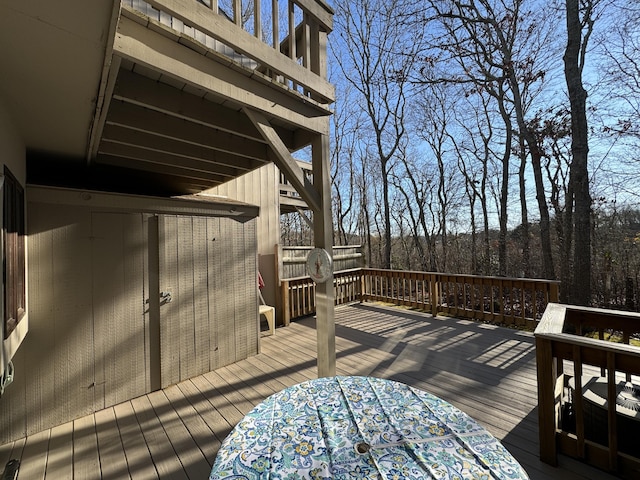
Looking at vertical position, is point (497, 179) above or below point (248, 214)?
above

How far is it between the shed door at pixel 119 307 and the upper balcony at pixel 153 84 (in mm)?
743

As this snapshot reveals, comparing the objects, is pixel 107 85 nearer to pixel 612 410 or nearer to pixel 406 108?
pixel 612 410

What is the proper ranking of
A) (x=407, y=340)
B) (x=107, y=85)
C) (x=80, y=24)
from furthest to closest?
(x=407, y=340)
(x=107, y=85)
(x=80, y=24)

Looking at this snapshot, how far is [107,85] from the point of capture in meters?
1.42

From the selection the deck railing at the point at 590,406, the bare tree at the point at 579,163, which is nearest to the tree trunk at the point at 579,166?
the bare tree at the point at 579,163

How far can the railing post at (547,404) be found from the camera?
1.86 meters

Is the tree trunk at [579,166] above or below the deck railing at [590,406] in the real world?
above

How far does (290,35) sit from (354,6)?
26.7ft

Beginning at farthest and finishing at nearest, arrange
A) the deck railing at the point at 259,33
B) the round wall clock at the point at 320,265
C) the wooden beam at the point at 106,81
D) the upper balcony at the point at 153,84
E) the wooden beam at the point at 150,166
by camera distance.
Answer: the wooden beam at the point at 150,166
the round wall clock at the point at 320,265
the deck railing at the point at 259,33
the upper balcony at the point at 153,84
the wooden beam at the point at 106,81

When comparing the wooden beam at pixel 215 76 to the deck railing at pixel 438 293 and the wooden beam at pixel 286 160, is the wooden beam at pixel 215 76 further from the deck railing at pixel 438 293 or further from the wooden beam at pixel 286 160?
the deck railing at pixel 438 293

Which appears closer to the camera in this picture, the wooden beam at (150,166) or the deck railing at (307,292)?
the wooden beam at (150,166)

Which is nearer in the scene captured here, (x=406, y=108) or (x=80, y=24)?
(x=80, y=24)

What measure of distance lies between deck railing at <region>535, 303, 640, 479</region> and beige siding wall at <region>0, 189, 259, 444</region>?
10.3 ft

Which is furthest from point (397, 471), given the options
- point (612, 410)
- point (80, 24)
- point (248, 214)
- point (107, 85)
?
point (248, 214)
